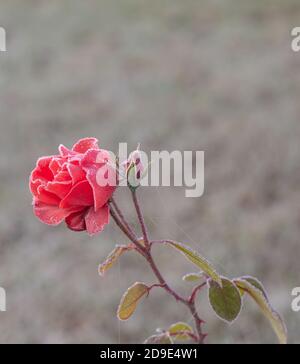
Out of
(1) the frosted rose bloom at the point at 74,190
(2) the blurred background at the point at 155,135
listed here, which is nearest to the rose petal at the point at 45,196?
(1) the frosted rose bloom at the point at 74,190

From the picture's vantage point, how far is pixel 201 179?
2.52 m

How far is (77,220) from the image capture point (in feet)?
1.67

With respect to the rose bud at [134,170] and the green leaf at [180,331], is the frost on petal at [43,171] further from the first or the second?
the green leaf at [180,331]

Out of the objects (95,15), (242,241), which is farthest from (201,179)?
(95,15)

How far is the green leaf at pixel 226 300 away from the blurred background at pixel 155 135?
0.91 metres

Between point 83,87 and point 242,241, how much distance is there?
1.86m

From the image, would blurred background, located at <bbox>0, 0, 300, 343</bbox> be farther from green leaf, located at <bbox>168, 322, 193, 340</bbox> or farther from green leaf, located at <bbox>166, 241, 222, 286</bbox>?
green leaf, located at <bbox>166, 241, 222, 286</bbox>

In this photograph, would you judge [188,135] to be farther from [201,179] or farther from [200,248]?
[200,248]

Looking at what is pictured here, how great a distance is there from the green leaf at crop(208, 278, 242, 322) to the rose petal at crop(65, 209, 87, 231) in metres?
0.14

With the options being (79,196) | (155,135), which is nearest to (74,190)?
(79,196)

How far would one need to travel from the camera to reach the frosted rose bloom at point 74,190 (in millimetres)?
488

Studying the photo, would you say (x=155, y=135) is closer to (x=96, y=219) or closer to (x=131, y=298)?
(x=131, y=298)

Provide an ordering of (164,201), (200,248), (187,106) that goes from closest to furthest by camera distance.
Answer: (200,248) < (164,201) < (187,106)

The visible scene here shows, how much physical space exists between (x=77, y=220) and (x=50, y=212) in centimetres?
2
